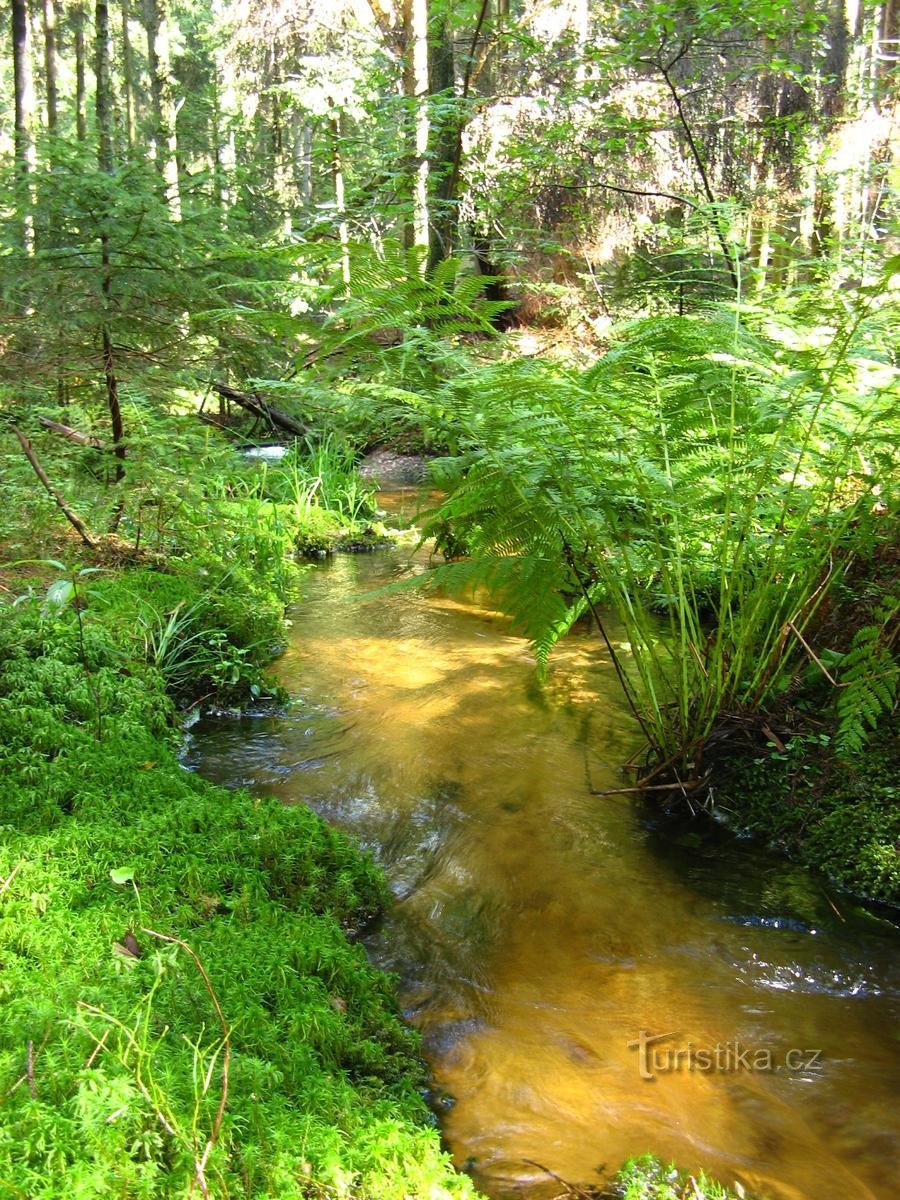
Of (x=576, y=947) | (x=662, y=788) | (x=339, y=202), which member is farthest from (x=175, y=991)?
(x=339, y=202)

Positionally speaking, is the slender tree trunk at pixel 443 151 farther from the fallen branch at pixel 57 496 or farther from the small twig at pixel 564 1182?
the small twig at pixel 564 1182

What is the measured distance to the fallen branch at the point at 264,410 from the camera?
913cm

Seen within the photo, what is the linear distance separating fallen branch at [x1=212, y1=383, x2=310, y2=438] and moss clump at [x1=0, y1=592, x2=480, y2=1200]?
6333mm

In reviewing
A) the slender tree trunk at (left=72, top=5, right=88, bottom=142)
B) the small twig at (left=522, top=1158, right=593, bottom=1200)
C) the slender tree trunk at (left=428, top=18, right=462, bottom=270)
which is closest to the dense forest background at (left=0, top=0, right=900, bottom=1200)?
the small twig at (left=522, top=1158, right=593, bottom=1200)

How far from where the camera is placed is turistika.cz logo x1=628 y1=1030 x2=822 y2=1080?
2.11m

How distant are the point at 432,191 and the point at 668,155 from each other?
6.25 m

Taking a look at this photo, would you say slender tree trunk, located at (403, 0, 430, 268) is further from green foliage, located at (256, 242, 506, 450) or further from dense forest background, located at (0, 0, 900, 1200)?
green foliage, located at (256, 242, 506, 450)

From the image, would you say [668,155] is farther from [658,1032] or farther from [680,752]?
[658,1032]

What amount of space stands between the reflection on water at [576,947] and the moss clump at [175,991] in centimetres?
26

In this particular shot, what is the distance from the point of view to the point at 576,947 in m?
2.61

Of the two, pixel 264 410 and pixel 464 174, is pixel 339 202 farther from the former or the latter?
pixel 264 410

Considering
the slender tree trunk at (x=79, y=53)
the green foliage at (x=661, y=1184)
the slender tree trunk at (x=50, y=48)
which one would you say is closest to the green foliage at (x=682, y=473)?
the green foliage at (x=661, y=1184)

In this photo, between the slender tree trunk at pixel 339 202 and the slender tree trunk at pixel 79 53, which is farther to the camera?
the slender tree trunk at pixel 79 53

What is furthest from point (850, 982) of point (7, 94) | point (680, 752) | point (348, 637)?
point (7, 94)
